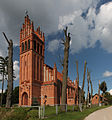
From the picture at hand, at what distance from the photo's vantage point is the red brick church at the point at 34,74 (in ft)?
95.5

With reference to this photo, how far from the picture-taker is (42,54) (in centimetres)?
3512

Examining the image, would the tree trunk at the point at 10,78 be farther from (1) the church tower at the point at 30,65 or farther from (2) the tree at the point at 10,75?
(1) the church tower at the point at 30,65

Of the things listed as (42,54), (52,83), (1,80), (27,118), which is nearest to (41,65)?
(42,54)

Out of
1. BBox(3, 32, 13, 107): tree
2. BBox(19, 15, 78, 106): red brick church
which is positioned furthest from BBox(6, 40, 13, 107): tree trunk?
BBox(19, 15, 78, 106): red brick church

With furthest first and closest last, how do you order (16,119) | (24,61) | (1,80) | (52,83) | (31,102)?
(1,80)
(24,61)
(52,83)
(31,102)
(16,119)

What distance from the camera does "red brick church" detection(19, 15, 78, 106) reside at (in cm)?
2909

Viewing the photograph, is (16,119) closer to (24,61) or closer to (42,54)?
(24,61)

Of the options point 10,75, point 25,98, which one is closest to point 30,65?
point 25,98

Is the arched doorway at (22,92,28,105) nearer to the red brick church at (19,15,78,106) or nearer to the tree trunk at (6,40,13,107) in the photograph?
the red brick church at (19,15,78,106)

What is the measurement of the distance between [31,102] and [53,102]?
505 centimetres

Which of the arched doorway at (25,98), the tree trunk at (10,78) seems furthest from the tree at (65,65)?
the arched doorway at (25,98)

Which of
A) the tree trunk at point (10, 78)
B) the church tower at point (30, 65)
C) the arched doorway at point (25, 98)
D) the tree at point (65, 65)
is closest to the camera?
the tree trunk at point (10, 78)

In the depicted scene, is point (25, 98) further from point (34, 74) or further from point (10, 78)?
point (10, 78)

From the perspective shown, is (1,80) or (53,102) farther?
(1,80)
